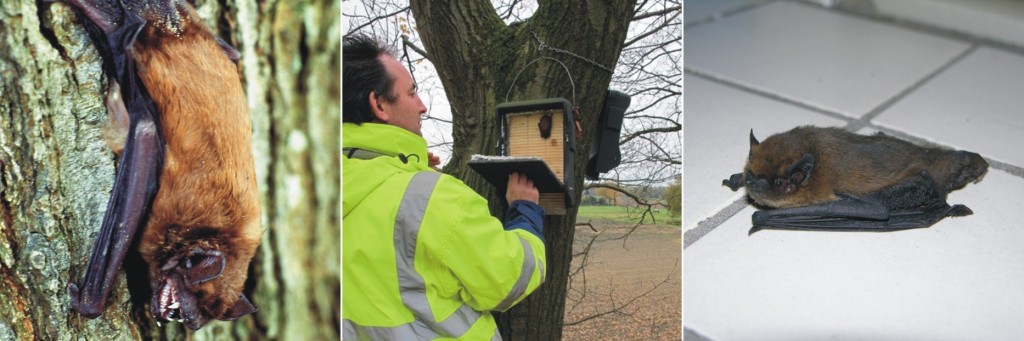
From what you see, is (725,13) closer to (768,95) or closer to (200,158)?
(768,95)

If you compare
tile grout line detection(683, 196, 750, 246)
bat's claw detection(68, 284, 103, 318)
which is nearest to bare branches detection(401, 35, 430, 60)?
tile grout line detection(683, 196, 750, 246)

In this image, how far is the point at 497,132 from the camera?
1885mm

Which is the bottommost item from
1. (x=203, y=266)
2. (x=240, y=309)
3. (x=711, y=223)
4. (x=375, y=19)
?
(x=240, y=309)

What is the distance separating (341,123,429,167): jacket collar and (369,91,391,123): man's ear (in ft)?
0.10

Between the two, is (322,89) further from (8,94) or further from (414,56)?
(8,94)

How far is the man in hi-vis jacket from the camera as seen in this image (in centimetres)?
177

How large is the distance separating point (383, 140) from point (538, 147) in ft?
1.26

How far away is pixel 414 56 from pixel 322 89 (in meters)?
0.31

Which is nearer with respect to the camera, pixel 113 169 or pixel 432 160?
pixel 113 169

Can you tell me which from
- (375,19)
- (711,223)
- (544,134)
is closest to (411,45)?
(375,19)

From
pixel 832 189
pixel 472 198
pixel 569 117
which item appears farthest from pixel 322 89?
pixel 832 189

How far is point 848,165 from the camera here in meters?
1.57

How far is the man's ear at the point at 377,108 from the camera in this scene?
1.99 m

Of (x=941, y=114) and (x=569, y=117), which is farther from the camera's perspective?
(x=941, y=114)
